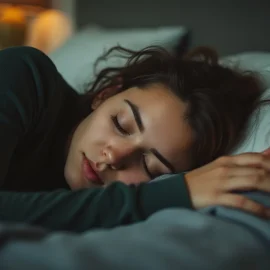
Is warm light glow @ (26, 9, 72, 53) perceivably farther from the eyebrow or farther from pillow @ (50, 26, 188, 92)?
the eyebrow

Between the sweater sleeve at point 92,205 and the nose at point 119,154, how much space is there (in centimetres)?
19

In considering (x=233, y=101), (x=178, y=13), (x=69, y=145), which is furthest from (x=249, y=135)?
(x=178, y=13)

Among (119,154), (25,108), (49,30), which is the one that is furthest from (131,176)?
(49,30)

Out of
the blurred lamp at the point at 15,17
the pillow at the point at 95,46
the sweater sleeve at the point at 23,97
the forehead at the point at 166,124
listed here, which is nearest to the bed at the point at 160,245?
the forehead at the point at 166,124

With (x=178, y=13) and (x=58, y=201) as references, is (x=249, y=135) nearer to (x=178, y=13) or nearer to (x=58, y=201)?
(x=58, y=201)

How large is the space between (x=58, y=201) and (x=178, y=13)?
1.31 meters

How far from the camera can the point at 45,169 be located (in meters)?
1.12

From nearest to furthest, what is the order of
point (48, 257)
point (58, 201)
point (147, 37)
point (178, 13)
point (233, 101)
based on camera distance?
point (48, 257) → point (58, 201) → point (233, 101) → point (147, 37) → point (178, 13)

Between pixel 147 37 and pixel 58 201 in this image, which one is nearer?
pixel 58 201

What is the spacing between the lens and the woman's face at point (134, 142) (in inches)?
35.6

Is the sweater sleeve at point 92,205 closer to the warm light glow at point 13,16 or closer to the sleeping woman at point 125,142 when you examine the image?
the sleeping woman at point 125,142

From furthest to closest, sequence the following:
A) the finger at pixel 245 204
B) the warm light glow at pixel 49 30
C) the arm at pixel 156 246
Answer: the warm light glow at pixel 49 30
the finger at pixel 245 204
the arm at pixel 156 246

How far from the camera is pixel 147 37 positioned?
168cm

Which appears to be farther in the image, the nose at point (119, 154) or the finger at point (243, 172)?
the nose at point (119, 154)
